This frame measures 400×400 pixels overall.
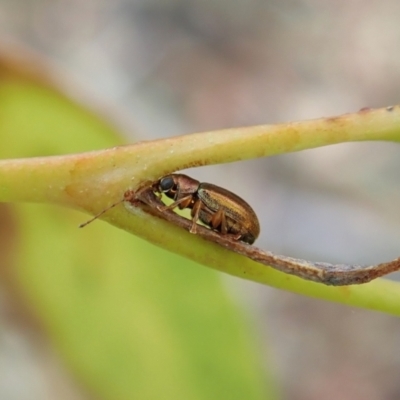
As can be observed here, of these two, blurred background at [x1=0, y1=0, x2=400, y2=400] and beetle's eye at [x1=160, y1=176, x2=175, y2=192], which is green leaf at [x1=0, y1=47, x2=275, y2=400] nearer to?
beetle's eye at [x1=160, y1=176, x2=175, y2=192]

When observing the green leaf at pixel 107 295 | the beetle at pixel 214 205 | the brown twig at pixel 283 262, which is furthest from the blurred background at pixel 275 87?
the brown twig at pixel 283 262

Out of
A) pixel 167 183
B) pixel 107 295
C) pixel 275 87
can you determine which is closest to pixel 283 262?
pixel 167 183

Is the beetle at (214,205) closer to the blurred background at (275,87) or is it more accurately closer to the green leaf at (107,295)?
the green leaf at (107,295)

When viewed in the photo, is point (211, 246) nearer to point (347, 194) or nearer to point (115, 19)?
point (347, 194)

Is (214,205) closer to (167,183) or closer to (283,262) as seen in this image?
(167,183)

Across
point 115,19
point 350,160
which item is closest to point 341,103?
point 350,160

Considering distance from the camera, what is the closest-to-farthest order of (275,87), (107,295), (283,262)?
(283,262) → (107,295) → (275,87)
